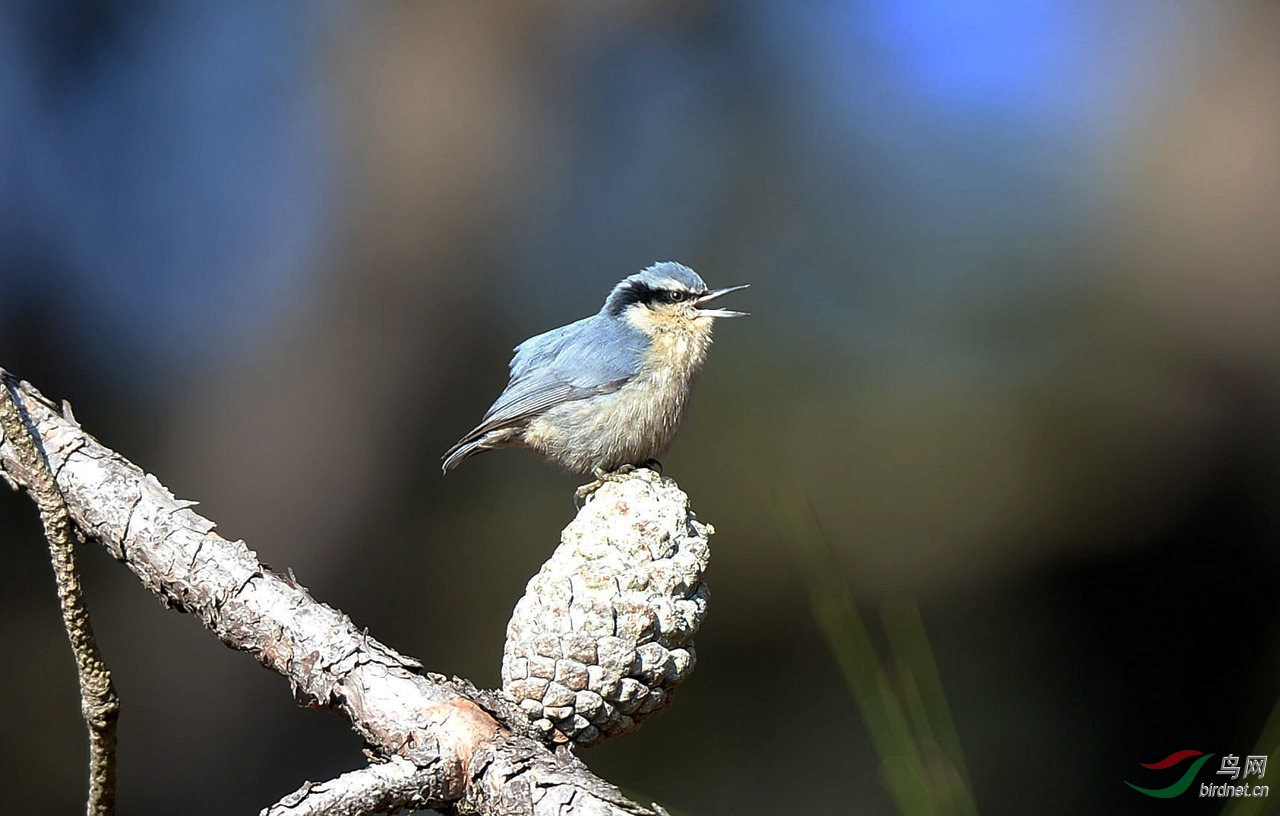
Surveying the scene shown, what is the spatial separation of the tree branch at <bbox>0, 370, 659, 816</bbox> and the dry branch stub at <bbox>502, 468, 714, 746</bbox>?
4 centimetres

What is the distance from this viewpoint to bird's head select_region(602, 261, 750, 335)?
202cm

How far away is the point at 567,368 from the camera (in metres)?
1.98

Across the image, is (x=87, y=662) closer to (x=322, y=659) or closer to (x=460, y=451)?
(x=322, y=659)

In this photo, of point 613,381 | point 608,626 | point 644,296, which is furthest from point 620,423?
point 608,626

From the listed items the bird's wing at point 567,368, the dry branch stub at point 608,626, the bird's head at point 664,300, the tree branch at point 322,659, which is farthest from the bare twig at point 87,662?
the bird's head at point 664,300

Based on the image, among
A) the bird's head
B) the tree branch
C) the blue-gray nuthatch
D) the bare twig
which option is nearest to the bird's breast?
the blue-gray nuthatch

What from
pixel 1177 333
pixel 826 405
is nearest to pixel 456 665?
pixel 826 405

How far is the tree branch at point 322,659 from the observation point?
823 millimetres

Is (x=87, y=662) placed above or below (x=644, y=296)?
below

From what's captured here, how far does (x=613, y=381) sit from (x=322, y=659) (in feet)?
3.34

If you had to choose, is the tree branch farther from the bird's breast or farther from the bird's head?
the bird's head

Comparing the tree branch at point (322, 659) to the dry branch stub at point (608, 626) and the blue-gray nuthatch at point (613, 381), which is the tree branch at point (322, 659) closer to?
the dry branch stub at point (608, 626)

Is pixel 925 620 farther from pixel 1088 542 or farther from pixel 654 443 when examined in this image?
pixel 654 443

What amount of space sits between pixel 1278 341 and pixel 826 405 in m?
0.99
